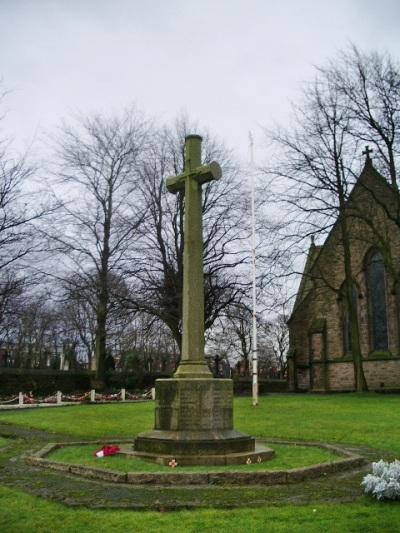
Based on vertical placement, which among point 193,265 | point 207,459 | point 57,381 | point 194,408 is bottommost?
point 207,459

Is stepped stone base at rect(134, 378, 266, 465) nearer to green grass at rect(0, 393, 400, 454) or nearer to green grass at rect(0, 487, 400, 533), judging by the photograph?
green grass at rect(0, 487, 400, 533)

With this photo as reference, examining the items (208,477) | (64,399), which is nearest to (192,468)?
(208,477)

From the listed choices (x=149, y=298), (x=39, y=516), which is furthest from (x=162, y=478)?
(x=149, y=298)

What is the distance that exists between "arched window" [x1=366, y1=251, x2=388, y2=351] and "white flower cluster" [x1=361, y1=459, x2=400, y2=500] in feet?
84.5

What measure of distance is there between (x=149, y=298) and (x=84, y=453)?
20524mm

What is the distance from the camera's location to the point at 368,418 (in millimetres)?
16406

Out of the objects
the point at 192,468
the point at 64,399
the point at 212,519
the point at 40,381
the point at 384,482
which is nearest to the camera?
the point at 212,519

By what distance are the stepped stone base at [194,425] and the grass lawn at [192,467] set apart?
13.5 inches

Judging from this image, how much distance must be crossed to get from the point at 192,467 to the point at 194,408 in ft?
3.82

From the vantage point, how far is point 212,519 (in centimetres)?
577

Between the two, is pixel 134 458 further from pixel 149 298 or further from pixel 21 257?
pixel 149 298

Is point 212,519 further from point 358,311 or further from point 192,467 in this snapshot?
point 358,311

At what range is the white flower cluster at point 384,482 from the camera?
6.48 m

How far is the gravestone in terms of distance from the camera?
9.04 meters
